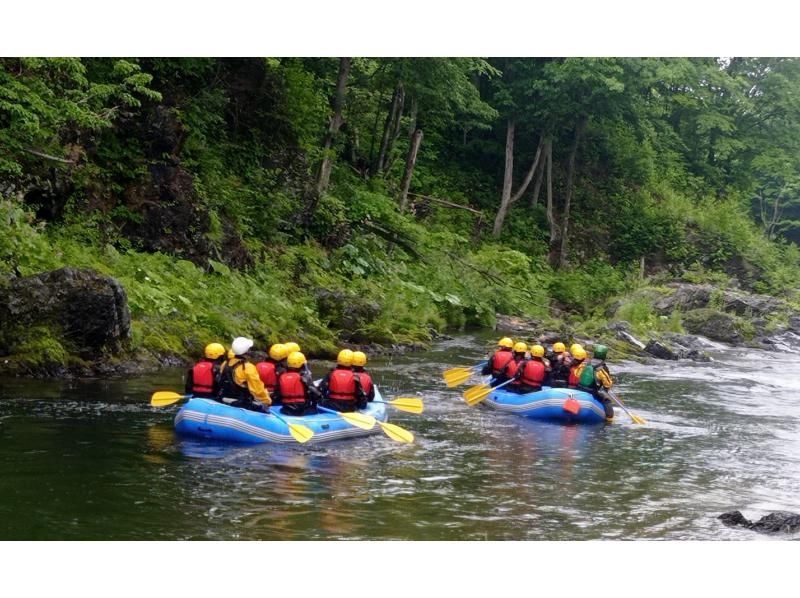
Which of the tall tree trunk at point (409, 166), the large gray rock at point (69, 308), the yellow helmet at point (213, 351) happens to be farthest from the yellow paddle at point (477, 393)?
the tall tree trunk at point (409, 166)

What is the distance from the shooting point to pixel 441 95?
25672mm

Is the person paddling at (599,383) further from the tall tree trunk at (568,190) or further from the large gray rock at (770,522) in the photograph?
the tall tree trunk at (568,190)

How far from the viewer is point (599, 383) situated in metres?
13.5

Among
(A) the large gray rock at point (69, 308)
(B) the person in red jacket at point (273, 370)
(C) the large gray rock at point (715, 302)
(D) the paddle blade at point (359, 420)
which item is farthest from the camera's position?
(C) the large gray rock at point (715, 302)

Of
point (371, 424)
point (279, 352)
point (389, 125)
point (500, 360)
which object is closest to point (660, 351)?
point (500, 360)

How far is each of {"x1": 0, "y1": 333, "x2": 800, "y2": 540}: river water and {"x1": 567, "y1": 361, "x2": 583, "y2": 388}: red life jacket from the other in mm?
882

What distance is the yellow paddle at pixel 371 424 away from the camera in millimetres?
10688

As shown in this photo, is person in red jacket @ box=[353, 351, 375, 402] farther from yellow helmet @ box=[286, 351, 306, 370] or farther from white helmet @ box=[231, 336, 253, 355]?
white helmet @ box=[231, 336, 253, 355]

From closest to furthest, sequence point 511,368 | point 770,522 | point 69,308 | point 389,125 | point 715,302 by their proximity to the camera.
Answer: point 770,522 < point 69,308 < point 511,368 < point 715,302 < point 389,125

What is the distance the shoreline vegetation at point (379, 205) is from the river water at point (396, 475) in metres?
2.95

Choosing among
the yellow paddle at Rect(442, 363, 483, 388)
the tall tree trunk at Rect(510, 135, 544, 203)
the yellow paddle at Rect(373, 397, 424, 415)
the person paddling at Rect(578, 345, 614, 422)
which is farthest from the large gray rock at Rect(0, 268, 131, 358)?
the tall tree trunk at Rect(510, 135, 544, 203)

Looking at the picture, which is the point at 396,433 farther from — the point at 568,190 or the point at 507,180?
the point at 507,180

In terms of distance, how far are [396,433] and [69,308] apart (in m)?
5.50

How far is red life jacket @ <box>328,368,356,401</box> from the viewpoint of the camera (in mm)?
11297
